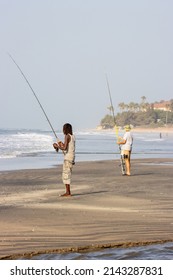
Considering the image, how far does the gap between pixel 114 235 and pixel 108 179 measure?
8.75 metres

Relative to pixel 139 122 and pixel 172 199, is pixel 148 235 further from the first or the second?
pixel 139 122

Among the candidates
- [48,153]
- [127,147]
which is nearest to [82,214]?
[127,147]

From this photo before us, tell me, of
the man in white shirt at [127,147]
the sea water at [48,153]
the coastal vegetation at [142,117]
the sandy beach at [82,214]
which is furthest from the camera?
the coastal vegetation at [142,117]

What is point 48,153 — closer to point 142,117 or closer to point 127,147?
point 127,147

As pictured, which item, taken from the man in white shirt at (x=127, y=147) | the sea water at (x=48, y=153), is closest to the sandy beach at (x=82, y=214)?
the man in white shirt at (x=127, y=147)

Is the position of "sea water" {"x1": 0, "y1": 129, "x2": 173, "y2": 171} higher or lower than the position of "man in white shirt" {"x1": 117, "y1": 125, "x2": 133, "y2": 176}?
lower

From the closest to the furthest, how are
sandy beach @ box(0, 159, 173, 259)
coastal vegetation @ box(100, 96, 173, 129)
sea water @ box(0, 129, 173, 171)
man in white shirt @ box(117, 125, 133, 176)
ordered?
sandy beach @ box(0, 159, 173, 259) < man in white shirt @ box(117, 125, 133, 176) < sea water @ box(0, 129, 173, 171) < coastal vegetation @ box(100, 96, 173, 129)

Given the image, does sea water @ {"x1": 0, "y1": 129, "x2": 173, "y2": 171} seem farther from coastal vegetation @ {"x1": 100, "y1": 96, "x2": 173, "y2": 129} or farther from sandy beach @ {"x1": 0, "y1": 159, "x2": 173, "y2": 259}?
coastal vegetation @ {"x1": 100, "y1": 96, "x2": 173, "y2": 129}

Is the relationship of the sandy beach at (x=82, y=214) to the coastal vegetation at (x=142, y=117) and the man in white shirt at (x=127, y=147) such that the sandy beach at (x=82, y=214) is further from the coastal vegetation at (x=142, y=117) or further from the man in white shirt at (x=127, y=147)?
the coastal vegetation at (x=142, y=117)

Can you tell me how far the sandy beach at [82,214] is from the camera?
8.92 metres

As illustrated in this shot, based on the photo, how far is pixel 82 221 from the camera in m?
10.5

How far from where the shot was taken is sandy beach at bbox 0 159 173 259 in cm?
892

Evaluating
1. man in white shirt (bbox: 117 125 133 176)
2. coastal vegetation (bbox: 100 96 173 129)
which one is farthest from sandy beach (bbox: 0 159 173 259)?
coastal vegetation (bbox: 100 96 173 129)
